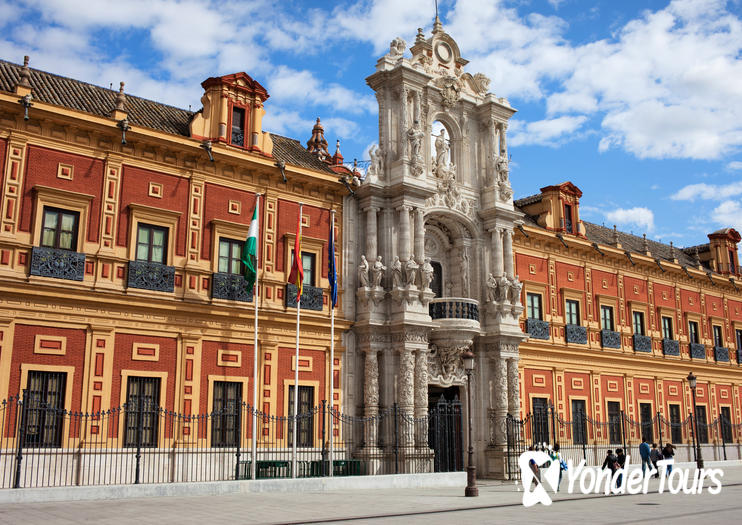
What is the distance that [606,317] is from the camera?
34.4 meters

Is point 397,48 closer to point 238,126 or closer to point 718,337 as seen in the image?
point 238,126

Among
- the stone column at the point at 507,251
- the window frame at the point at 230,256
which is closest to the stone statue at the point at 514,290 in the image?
the stone column at the point at 507,251

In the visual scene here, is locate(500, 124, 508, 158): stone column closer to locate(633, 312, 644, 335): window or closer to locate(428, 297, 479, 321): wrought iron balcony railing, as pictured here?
locate(428, 297, 479, 321): wrought iron balcony railing

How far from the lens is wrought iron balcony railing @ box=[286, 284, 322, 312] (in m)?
23.7

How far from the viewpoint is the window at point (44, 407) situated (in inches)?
723

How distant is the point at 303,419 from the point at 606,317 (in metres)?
17.3

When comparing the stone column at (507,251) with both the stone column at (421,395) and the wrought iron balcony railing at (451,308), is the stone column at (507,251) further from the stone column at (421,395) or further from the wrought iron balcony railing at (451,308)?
the stone column at (421,395)

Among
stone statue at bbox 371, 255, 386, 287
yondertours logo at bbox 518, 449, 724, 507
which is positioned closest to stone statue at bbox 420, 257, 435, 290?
stone statue at bbox 371, 255, 386, 287

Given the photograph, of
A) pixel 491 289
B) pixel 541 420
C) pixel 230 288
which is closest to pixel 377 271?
pixel 230 288

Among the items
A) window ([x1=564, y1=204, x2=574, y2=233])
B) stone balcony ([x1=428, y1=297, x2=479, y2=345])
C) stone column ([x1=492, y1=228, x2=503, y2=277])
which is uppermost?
window ([x1=564, y1=204, x2=574, y2=233])

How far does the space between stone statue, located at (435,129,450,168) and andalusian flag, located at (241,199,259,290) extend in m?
8.65

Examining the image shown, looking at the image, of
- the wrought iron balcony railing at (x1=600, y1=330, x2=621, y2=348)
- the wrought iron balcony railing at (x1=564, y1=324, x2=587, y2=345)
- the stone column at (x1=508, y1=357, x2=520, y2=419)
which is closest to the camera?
the stone column at (x1=508, y1=357, x2=520, y2=419)

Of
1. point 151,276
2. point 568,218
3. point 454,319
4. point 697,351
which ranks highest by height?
point 568,218

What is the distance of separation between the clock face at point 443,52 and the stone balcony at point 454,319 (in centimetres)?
940
